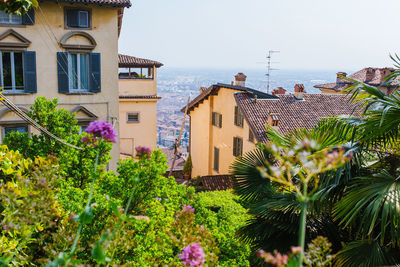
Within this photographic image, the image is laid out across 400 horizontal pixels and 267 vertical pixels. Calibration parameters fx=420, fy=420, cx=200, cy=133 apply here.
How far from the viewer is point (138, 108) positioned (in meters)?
21.3

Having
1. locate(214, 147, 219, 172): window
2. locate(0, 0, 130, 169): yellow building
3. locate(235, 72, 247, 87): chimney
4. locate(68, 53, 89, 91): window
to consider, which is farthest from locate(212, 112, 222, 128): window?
locate(68, 53, 89, 91): window

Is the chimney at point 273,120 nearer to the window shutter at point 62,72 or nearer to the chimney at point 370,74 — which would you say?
the window shutter at point 62,72

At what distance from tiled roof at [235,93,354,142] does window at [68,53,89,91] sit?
8.34 metres

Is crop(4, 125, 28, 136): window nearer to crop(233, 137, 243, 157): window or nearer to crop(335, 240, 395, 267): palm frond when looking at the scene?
crop(233, 137, 243, 157): window

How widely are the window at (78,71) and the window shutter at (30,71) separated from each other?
1151 millimetres

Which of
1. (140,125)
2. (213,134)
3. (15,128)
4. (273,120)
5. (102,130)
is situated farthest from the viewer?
(213,134)

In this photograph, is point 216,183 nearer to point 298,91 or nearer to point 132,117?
point 132,117

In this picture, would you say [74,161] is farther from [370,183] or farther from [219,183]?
[219,183]

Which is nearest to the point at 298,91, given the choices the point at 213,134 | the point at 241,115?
the point at 241,115

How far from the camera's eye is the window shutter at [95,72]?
47.7ft

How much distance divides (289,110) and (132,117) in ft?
26.8

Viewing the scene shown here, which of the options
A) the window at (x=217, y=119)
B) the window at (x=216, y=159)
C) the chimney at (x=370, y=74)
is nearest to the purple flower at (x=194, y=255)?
the window at (x=217, y=119)

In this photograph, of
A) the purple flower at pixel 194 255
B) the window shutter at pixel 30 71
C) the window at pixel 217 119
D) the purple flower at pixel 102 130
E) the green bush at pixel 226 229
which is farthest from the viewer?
the window at pixel 217 119

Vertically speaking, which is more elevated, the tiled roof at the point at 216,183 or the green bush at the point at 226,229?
the green bush at the point at 226,229
